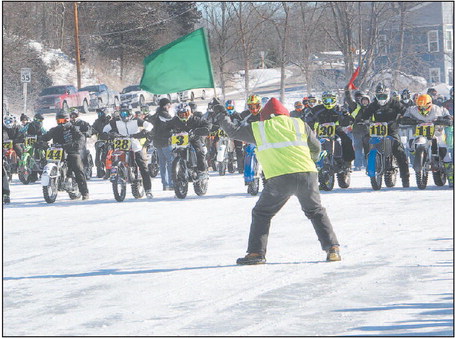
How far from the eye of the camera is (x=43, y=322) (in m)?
8.14

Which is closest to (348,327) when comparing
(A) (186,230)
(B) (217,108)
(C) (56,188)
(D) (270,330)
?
(D) (270,330)

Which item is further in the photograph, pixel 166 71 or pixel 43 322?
pixel 166 71

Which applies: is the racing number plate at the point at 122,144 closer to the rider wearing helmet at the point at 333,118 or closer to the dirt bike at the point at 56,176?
the dirt bike at the point at 56,176

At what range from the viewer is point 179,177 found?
18828 millimetres

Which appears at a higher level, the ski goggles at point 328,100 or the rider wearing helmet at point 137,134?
the ski goggles at point 328,100

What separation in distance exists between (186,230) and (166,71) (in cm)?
338

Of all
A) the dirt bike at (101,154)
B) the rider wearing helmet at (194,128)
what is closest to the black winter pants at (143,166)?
the rider wearing helmet at (194,128)

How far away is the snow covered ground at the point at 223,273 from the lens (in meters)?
7.89

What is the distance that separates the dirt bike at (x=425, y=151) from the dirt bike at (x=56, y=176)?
6147 mm

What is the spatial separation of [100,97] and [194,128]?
4009 centimetres

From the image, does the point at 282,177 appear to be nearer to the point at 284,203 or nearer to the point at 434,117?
the point at 284,203

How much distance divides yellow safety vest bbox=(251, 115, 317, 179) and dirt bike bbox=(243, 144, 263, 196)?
730cm

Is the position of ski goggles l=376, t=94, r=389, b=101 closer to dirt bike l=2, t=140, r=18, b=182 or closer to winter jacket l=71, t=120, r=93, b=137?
winter jacket l=71, t=120, r=93, b=137

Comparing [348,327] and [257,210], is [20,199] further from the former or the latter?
[348,327]
